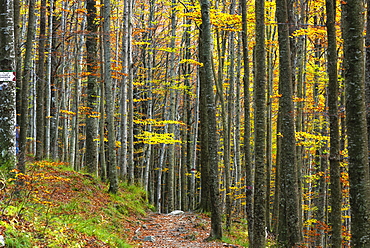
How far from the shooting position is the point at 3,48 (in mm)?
6688

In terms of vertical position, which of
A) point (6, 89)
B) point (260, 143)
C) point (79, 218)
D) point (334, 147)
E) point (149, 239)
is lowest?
point (149, 239)

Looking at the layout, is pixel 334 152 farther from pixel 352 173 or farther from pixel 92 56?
pixel 92 56

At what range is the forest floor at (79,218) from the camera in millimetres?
5391

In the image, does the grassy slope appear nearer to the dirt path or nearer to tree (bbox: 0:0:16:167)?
the dirt path

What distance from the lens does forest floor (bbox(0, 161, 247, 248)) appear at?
5.39 meters

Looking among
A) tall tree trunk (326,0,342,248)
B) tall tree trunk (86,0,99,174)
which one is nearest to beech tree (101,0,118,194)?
tall tree trunk (86,0,99,174)

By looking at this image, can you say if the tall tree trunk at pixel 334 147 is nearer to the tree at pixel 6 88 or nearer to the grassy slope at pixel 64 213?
the grassy slope at pixel 64 213

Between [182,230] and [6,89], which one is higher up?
[6,89]

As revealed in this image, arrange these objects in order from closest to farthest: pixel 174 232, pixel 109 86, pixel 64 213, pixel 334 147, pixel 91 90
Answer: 1. pixel 64 213
2. pixel 334 147
3. pixel 174 232
4. pixel 109 86
5. pixel 91 90

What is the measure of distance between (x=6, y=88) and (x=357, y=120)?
648 cm

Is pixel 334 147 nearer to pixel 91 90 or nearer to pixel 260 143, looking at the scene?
pixel 260 143

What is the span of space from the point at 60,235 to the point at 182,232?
5786 mm

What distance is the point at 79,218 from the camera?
783cm

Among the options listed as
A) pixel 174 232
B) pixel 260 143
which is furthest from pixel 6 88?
pixel 174 232
